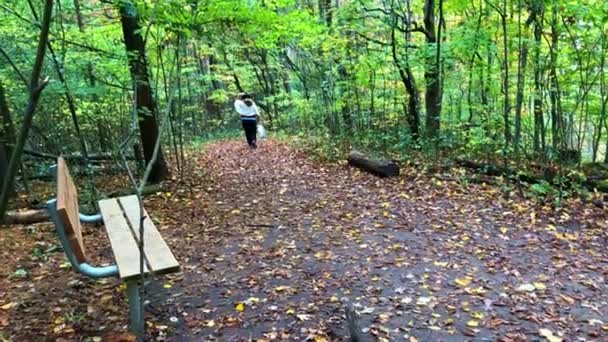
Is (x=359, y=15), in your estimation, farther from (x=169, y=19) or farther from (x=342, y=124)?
(x=169, y=19)

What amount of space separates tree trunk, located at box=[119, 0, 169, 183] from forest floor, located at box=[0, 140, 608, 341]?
34.2 inches

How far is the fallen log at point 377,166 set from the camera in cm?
932

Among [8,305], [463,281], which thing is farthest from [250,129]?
[8,305]

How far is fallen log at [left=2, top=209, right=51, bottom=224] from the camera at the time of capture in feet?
20.9

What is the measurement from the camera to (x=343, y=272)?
16.1 feet

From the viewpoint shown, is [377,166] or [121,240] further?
[377,166]

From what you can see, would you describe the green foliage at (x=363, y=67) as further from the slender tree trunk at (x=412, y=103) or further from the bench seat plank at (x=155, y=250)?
the bench seat plank at (x=155, y=250)

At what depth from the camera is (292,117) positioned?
22.4 metres

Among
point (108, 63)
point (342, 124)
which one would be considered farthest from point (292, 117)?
point (108, 63)

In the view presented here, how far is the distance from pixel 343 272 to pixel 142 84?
5.10 m

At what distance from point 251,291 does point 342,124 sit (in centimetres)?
1095

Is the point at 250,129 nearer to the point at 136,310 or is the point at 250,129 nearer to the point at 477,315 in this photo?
the point at 477,315

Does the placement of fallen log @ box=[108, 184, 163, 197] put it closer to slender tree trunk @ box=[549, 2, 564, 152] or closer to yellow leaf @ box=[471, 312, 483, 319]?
yellow leaf @ box=[471, 312, 483, 319]

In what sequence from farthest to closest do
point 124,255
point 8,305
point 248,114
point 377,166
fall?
1. point 248,114
2. point 377,166
3. point 8,305
4. point 124,255
